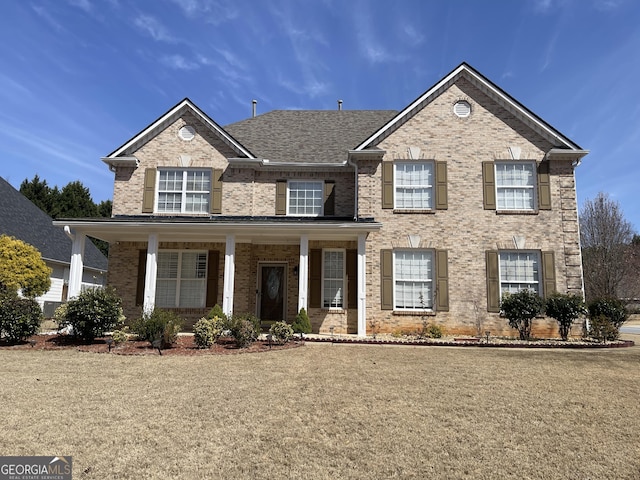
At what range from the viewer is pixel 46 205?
3706 cm

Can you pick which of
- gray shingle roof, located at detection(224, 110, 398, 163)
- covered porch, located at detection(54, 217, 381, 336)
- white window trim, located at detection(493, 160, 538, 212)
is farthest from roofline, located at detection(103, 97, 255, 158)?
white window trim, located at detection(493, 160, 538, 212)

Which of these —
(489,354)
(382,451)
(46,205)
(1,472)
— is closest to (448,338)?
(489,354)

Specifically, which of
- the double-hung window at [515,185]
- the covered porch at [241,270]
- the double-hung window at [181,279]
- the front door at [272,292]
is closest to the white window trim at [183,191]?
the covered porch at [241,270]

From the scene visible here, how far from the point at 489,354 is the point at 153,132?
14.0 m

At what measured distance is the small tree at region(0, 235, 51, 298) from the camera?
17.2m

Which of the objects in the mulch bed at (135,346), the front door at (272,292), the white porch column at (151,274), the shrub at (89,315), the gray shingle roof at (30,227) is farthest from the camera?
the gray shingle roof at (30,227)

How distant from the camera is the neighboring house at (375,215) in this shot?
14.8 metres

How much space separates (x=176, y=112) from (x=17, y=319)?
30.8 feet

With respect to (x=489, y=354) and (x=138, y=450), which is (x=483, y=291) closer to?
(x=489, y=354)

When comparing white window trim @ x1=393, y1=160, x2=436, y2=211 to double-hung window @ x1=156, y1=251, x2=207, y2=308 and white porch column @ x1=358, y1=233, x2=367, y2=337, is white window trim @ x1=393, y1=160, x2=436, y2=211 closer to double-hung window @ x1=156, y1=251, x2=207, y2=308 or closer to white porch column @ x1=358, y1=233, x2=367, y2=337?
white porch column @ x1=358, y1=233, x2=367, y2=337

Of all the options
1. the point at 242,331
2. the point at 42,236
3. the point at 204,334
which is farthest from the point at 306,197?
the point at 42,236

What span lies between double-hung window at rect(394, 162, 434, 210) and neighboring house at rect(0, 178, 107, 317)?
17.6m

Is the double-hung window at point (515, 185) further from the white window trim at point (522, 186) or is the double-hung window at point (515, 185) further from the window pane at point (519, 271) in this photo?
the window pane at point (519, 271)

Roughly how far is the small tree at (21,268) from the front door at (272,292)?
9.80 metres
